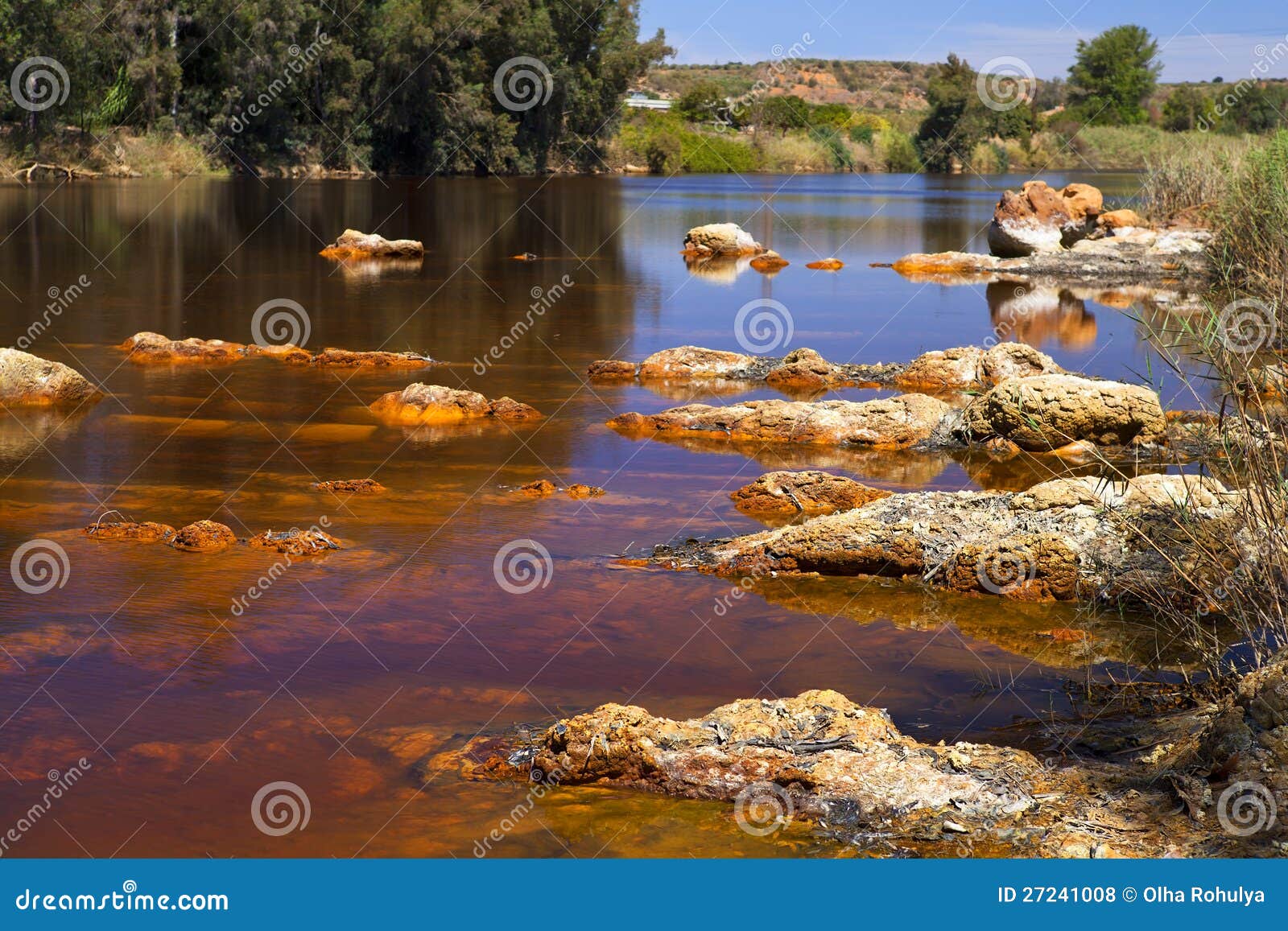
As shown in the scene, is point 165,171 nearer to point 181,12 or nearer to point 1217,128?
point 181,12

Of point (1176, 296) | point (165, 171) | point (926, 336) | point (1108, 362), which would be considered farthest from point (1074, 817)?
point (165, 171)

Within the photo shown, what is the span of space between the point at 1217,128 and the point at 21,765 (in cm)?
5300

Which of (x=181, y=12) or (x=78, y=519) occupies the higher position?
(x=181, y=12)

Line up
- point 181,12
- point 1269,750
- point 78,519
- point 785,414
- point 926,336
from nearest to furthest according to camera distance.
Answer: point 1269,750 < point 78,519 < point 785,414 < point 926,336 < point 181,12

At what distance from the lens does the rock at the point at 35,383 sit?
38.1 feet

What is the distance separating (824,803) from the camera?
468cm

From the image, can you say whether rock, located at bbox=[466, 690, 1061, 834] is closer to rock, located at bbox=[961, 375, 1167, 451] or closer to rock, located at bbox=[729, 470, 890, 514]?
rock, located at bbox=[729, 470, 890, 514]

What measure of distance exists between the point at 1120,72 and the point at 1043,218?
5918cm

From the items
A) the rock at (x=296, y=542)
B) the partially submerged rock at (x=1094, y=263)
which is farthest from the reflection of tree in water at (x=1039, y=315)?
the rock at (x=296, y=542)

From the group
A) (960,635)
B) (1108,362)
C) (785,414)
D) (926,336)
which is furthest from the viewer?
(926,336)

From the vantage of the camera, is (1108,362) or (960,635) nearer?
(960,635)

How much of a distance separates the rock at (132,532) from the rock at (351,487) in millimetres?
1245

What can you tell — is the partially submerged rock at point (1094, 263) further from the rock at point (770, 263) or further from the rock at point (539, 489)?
the rock at point (539, 489)

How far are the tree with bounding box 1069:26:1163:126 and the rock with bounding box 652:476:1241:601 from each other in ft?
254
